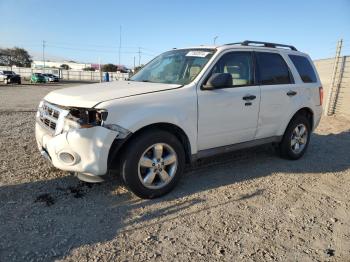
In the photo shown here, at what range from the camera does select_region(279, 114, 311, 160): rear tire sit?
19.9 ft

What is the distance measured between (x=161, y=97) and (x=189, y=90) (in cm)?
43

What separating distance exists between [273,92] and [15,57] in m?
109

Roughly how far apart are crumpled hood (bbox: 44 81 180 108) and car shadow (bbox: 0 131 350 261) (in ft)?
3.70

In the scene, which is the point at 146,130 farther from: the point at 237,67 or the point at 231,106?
the point at 237,67

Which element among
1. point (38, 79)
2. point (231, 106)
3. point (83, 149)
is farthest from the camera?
point (38, 79)

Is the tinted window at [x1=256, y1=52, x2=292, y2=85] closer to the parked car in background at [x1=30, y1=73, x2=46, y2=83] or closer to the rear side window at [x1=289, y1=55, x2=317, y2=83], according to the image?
the rear side window at [x1=289, y1=55, x2=317, y2=83]

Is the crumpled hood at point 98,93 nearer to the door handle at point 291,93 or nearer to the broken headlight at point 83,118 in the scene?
the broken headlight at point 83,118

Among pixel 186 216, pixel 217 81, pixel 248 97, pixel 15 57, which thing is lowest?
pixel 186 216

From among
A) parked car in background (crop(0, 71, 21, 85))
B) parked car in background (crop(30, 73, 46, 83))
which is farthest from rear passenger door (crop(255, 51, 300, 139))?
parked car in background (crop(30, 73, 46, 83))

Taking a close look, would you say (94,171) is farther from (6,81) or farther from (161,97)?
(6,81)

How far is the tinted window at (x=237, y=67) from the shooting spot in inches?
193

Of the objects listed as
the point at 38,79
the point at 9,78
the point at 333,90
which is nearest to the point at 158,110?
the point at 333,90

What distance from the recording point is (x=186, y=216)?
3875mm

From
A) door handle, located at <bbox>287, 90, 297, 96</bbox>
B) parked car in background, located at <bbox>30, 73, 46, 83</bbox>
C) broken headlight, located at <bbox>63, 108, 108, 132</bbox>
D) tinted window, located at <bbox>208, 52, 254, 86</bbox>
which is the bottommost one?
parked car in background, located at <bbox>30, 73, 46, 83</bbox>
